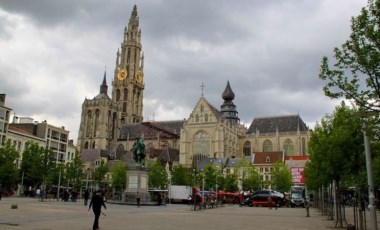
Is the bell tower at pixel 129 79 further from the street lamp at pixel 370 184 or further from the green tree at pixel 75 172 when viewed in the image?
the street lamp at pixel 370 184

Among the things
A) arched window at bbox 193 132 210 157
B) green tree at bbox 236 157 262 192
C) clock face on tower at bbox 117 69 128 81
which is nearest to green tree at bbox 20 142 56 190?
green tree at bbox 236 157 262 192

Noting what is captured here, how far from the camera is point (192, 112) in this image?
10188 cm

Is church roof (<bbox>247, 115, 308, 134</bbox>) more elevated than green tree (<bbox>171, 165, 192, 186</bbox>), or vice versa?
church roof (<bbox>247, 115, 308, 134</bbox>)

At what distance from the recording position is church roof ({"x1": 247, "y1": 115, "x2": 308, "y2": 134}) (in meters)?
105

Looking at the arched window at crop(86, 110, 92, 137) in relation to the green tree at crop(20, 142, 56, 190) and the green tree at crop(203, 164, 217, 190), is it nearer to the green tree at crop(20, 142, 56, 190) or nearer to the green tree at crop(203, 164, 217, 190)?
the green tree at crop(20, 142, 56, 190)

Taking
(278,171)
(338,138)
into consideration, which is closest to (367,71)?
(338,138)

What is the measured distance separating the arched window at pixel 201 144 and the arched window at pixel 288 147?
2082 cm

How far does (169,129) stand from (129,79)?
26.8 metres

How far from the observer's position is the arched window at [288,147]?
10179 cm

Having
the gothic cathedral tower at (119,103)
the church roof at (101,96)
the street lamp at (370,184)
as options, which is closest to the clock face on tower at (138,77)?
the gothic cathedral tower at (119,103)

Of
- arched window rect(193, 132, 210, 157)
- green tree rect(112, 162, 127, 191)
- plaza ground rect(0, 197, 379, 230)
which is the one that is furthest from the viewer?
arched window rect(193, 132, 210, 157)

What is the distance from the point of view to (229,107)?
122 metres

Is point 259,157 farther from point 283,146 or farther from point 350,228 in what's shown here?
point 350,228

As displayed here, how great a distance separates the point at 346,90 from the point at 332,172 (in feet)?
27.9
